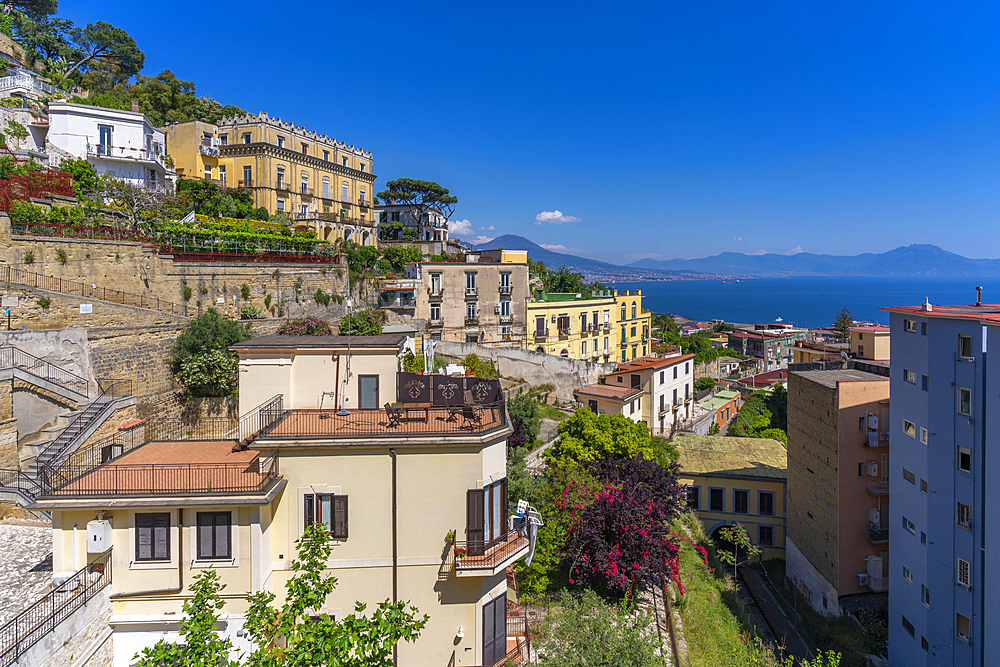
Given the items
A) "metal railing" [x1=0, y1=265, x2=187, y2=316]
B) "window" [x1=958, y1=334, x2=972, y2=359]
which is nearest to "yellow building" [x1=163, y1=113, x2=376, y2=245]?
"metal railing" [x1=0, y1=265, x2=187, y2=316]

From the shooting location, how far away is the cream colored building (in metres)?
10.3

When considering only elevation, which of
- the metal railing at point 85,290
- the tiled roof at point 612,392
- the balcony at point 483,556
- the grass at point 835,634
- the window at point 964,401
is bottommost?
the grass at point 835,634

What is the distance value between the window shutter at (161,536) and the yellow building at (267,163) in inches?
1342

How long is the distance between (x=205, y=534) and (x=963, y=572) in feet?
70.9

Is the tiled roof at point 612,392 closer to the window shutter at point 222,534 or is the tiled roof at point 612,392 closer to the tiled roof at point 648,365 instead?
the tiled roof at point 648,365

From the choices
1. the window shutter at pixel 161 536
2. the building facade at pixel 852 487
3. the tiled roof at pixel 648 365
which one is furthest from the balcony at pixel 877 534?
the window shutter at pixel 161 536

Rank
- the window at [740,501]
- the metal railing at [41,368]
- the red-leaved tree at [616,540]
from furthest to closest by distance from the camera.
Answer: the window at [740,501] < the red-leaved tree at [616,540] < the metal railing at [41,368]

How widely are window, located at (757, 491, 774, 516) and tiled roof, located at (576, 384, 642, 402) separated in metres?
8.78

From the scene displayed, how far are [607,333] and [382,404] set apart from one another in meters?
36.3

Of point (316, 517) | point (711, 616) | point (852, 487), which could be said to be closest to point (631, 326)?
point (852, 487)

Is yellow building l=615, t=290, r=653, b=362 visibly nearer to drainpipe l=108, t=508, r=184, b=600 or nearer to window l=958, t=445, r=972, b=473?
window l=958, t=445, r=972, b=473

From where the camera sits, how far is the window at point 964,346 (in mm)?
15277

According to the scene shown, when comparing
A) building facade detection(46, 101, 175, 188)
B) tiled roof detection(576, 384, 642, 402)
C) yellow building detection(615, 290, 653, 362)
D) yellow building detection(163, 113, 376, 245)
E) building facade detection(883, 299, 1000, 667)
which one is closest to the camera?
building facade detection(883, 299, 1000, 667)

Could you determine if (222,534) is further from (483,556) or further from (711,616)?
(711,616)
